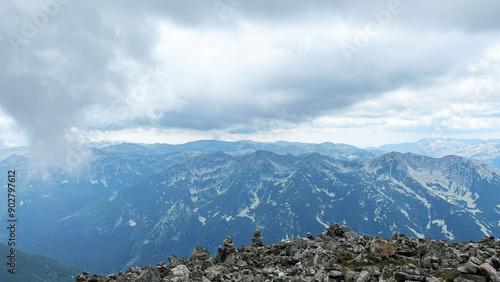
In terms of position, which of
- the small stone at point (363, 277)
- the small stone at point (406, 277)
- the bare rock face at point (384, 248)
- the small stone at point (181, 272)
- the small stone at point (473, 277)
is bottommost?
the small stone at point (181, 272)

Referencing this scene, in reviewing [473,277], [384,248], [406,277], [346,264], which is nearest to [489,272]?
[473,277]

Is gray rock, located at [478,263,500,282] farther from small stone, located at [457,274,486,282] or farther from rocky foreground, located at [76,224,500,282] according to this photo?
small stone, located at [457,274,486,282]

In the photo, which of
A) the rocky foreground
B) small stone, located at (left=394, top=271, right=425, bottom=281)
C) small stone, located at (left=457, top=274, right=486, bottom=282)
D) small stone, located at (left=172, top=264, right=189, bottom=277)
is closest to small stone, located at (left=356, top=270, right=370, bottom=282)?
the rocky foreground

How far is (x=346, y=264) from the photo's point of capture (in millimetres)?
36406

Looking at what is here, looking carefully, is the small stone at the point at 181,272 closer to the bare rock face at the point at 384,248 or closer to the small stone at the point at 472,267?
the bare rock face at the point at 384,248

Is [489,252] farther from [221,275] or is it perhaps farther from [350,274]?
[221,275]

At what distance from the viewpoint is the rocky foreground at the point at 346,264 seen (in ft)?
86.3

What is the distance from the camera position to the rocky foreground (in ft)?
86.3

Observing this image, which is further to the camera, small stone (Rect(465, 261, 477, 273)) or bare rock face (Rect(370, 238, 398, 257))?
bare rock face (Rect(370, 238, 398, 257))

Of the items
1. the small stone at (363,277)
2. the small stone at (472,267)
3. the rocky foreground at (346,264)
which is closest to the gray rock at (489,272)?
the rocky foreground at (346,264)

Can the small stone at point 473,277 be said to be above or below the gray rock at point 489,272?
below

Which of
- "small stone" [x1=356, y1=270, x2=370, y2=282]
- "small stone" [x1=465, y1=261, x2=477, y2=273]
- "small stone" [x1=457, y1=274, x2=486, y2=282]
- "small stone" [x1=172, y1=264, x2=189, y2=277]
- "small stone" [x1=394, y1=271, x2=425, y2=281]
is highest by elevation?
"small stone" [x1=465, y1=261, x2=477, y2=273]

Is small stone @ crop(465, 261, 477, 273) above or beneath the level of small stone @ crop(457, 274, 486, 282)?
above

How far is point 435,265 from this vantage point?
31.3 metres
